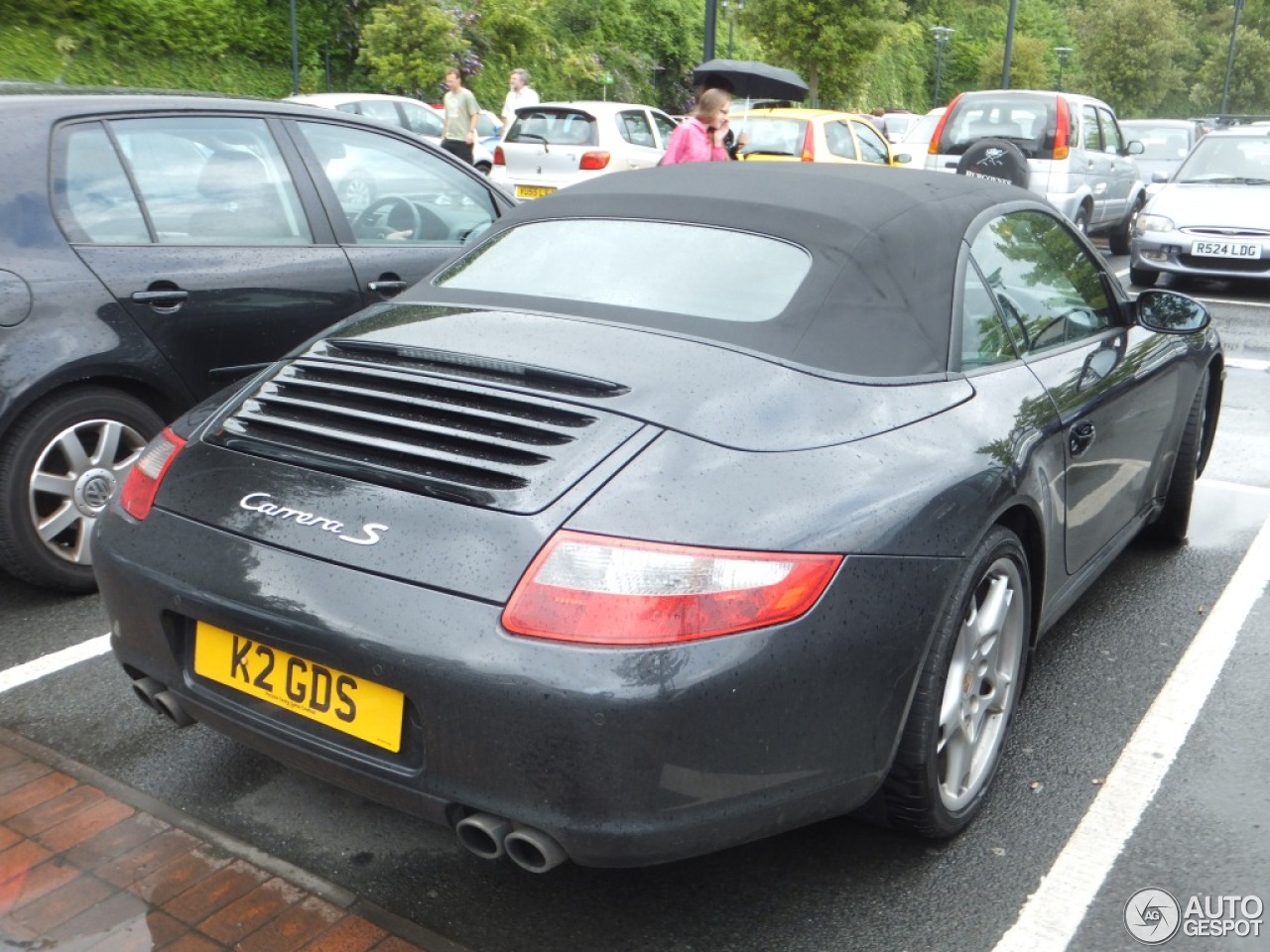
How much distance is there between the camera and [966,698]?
2914 millimetres

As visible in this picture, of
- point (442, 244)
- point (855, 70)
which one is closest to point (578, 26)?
Answer: point (855, 70)

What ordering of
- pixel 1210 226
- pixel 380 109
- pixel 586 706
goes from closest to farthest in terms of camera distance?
pixel 586 706, pixel 1210 226, pixel 380 109

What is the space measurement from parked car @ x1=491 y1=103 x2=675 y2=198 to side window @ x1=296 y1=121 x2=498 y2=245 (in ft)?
29.3

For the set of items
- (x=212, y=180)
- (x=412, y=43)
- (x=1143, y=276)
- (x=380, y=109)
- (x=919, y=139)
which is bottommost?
(x=1143, y=276)

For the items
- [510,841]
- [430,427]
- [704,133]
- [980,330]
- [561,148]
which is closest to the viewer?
[510,841]

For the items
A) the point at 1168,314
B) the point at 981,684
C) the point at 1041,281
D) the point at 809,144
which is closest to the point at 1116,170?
the point at 809,144

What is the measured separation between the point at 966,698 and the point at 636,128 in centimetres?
1362

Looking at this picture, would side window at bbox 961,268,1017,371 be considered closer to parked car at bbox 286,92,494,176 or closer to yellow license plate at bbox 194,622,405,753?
yellow license plate at bbox 194,622,405,753

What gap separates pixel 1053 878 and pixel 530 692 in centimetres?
136

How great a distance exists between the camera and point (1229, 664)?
13.0 ft

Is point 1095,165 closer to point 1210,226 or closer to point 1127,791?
point 1210,226

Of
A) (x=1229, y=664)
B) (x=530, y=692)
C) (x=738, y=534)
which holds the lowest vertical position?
(x=1229, y=664)

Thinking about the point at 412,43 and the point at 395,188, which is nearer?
the point at 395,188

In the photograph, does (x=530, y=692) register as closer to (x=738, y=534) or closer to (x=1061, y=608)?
(x=738, y=534)
